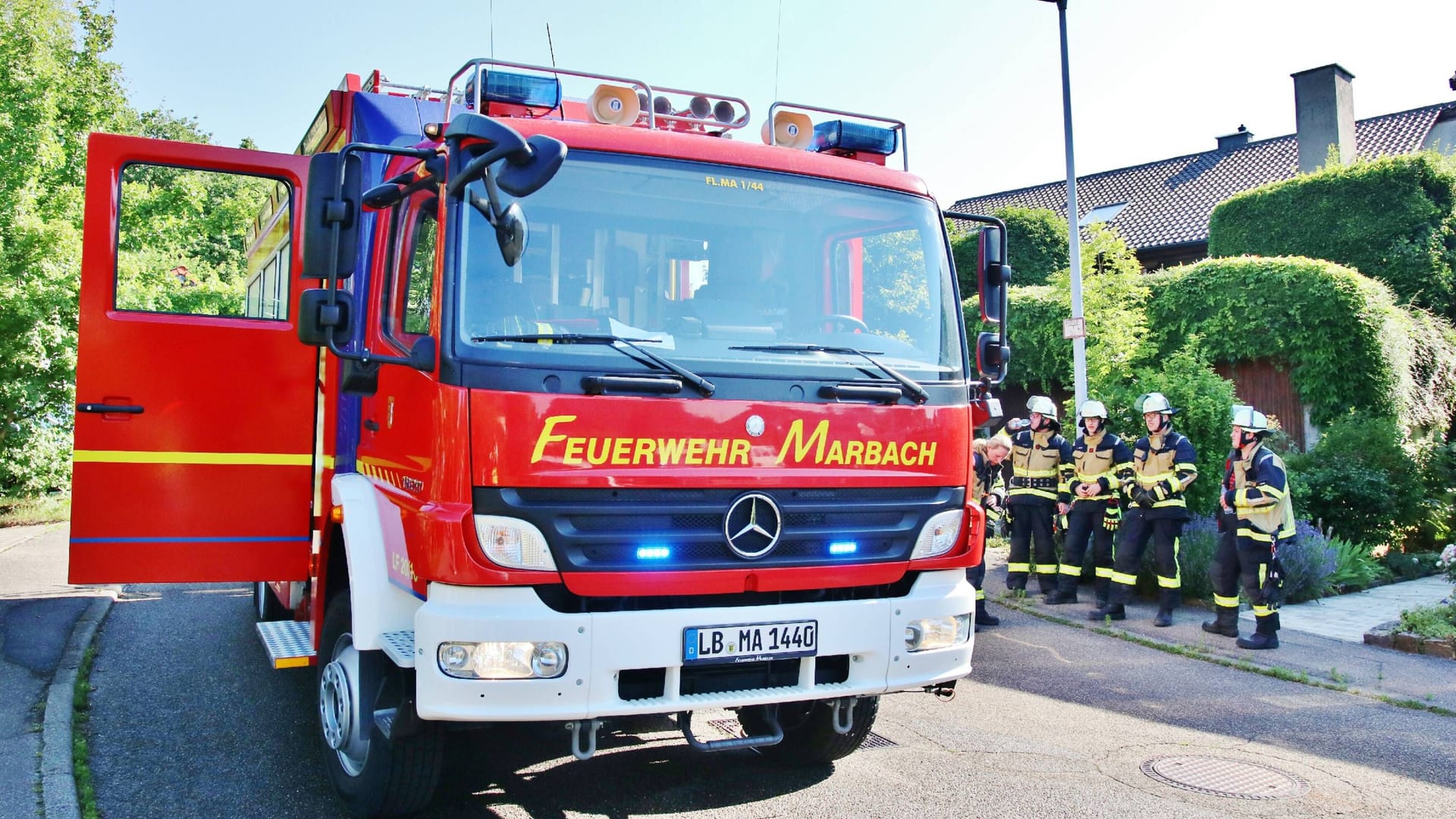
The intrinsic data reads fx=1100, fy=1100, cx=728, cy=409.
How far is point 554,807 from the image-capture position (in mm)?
4383

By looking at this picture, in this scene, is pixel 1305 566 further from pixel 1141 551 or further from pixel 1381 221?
pixel 1381 221

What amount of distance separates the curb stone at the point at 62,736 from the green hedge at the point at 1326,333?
1346 cm

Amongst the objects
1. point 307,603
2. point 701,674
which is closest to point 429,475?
point 701,674

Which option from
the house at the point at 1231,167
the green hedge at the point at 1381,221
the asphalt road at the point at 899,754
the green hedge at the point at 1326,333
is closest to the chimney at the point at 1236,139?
the house at the point at 1231,167

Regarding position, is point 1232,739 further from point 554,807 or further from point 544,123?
point 544,123

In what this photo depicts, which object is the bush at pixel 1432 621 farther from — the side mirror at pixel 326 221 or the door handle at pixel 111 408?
the door handle at pixel 111 408

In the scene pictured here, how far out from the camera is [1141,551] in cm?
908

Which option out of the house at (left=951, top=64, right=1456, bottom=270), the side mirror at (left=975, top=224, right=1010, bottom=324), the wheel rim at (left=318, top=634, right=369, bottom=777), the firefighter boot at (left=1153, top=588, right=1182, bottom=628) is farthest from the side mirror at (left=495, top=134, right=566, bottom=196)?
the house at (left=951, top=64, right=1456, bottom=270)

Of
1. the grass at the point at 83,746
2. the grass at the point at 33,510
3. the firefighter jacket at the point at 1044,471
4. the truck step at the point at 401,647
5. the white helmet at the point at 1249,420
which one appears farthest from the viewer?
the grass at the point at 33,510

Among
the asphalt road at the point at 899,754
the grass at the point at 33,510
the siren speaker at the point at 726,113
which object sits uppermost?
the siren speaker at the point at 726,113

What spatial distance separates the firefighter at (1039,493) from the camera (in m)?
9.80

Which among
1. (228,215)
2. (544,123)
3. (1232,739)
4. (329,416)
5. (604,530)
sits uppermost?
(228,215)

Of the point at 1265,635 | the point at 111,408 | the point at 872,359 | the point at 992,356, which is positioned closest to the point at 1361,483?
the point at 1265,635

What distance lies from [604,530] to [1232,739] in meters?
3.81
